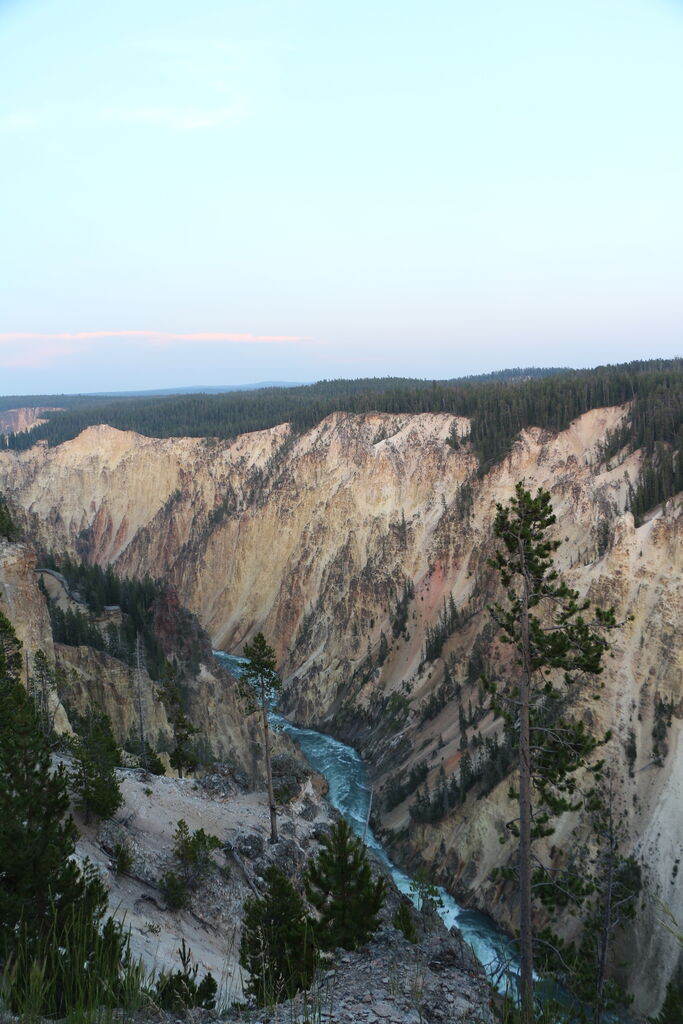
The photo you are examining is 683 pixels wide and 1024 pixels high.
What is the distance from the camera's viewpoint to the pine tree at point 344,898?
15.3m

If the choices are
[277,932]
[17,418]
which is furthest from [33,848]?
[17,418]

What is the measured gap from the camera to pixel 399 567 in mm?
70250

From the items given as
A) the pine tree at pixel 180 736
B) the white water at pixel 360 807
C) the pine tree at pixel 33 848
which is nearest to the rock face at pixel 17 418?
the white water at pixel 360 807

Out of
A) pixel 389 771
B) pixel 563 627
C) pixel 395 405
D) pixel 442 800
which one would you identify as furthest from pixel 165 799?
pixel 395 405

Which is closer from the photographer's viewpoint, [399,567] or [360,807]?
[360,807]

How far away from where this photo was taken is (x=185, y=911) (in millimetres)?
18219

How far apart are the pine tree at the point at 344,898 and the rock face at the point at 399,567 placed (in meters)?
14.0

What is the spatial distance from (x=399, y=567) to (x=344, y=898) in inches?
2153

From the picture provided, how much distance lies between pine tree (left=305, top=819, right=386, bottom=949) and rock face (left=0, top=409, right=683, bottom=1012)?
46.1 ft

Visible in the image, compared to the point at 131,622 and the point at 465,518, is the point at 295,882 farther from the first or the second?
the point at 465,518

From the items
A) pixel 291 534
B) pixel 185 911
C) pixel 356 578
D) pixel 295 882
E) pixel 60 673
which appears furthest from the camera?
pixel 291 534

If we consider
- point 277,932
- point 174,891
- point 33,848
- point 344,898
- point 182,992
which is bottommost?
point 174,891

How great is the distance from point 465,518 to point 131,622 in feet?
110

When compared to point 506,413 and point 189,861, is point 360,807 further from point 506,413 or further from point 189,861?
point 506,413
